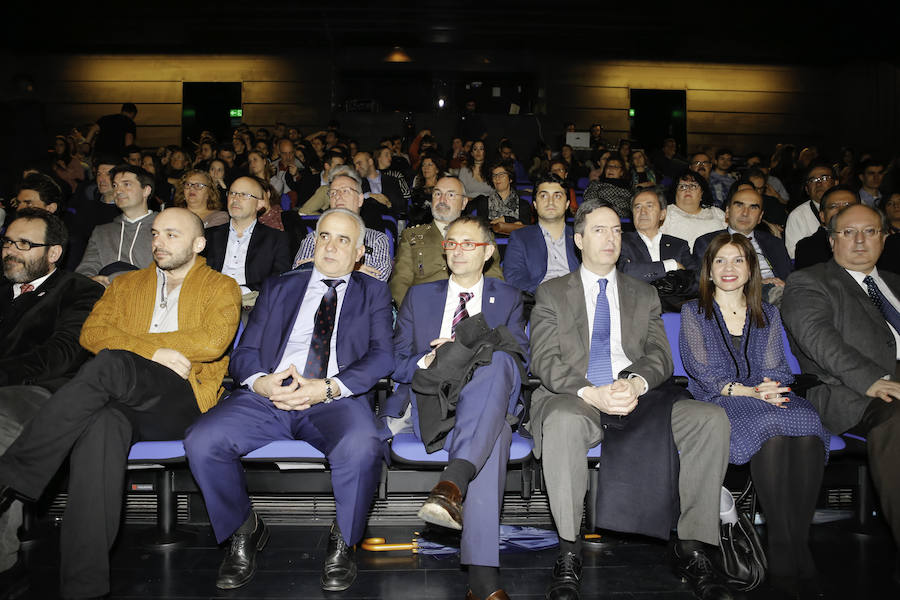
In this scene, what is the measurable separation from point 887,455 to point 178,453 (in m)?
2.65

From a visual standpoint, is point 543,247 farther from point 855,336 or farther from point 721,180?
point 721,180

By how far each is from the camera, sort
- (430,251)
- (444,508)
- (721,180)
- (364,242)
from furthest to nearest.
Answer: (721,180) < (430,251) < (364,242) < (444,508)

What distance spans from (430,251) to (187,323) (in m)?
1.66

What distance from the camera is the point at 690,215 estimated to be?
4617 millimetres

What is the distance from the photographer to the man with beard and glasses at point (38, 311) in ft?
8.68

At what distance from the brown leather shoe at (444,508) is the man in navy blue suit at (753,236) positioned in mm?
2383

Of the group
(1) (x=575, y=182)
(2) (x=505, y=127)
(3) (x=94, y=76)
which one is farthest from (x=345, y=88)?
(1) (x=575, y=182)

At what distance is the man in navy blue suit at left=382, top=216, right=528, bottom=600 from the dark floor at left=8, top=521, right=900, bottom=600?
314 millimetres

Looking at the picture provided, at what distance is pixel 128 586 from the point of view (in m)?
2.41

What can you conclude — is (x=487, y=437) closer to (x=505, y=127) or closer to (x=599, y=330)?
(x=599, y=330)

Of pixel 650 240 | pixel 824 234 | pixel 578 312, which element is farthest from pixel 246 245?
pixel 824 234

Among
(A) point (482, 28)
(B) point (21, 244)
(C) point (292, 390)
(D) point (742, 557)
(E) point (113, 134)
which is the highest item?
(A) point (482, 28)

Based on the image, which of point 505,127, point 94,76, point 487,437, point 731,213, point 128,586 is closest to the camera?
point 487,437

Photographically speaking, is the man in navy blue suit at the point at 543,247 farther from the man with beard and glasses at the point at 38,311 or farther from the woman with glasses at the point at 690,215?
the man with beard and glasses at the point at 38,311
